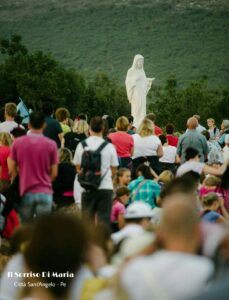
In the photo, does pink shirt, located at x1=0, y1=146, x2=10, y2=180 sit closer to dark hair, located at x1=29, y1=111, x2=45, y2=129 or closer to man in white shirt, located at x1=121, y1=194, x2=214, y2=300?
dark hair, located at x1=29, y1=111, x2=45, y2=129

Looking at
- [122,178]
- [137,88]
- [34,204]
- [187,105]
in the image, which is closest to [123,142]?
[122,178]

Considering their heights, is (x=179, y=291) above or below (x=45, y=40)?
above

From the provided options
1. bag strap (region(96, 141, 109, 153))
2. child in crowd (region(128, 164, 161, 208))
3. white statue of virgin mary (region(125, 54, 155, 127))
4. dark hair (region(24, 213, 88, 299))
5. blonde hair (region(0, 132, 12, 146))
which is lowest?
white statue of virgin mary (region(125, 54, 155, 127))

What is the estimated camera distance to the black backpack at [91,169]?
510 inches

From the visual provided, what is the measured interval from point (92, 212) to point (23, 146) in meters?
1.60

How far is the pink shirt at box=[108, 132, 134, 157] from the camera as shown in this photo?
53.3 ft

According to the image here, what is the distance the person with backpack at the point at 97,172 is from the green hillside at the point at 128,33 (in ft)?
403

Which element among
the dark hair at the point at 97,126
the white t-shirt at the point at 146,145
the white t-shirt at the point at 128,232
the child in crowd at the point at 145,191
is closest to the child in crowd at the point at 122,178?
the child in crowd at the point at 145,191

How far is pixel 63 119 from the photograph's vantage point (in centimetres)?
1712

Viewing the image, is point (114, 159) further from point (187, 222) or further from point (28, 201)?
point (187, 222)

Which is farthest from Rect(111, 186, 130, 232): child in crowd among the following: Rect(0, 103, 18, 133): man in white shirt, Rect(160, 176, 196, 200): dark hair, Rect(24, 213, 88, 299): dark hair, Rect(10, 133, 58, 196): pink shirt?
Rect(24, 213, 88, 299): dark hair

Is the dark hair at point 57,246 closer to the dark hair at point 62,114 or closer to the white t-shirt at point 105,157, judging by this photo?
the white t-shirt at point 105,157

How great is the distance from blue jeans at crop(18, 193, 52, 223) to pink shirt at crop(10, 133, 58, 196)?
0.05 m

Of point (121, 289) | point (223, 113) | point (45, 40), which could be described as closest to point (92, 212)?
point (121, 289)
